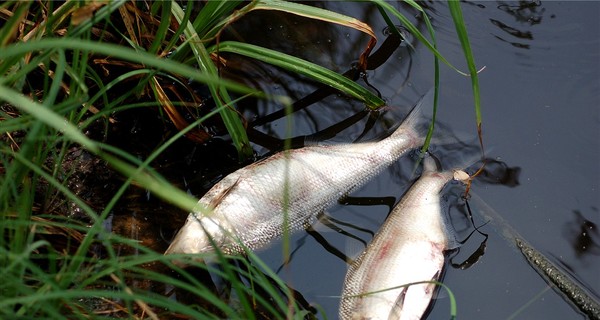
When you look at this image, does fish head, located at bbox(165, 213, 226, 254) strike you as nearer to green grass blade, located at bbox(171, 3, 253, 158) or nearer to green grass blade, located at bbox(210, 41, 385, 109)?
green grass blade, located at bbox(171, 3, 253, 158)

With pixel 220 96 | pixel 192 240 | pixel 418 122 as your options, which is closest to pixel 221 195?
pixel 192 240

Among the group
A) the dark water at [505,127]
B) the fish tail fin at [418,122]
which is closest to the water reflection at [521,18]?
the dark water at [505,127]

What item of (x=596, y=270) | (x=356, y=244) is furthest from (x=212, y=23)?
(x=596, y=270)

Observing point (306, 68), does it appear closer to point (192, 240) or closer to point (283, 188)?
point (283, 188)

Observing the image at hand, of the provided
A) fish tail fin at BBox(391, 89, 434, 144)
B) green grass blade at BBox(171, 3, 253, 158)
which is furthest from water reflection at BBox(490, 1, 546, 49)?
green grass blade at BBox(171, 3, 253, 158)

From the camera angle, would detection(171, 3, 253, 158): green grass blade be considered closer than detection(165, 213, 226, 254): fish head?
No

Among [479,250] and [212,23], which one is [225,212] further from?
[479,250]
